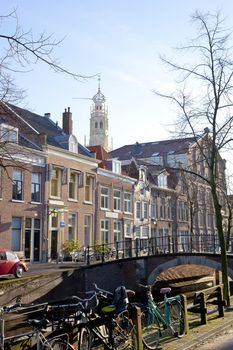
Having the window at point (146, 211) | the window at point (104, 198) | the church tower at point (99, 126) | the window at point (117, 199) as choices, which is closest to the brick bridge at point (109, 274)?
the window at point (104, 198)

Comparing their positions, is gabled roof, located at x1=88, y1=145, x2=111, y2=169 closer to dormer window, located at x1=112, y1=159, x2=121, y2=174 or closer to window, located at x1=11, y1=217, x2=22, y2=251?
dormer window, located at x1=112, y1=159, x2=121, y2=174

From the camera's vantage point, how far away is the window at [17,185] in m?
26.8

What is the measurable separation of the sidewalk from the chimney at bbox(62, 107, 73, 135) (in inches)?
949

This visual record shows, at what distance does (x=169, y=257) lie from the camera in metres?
23.3

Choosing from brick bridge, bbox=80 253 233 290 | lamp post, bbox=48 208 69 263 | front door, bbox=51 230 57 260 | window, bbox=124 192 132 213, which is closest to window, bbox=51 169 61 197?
lamp post, bbox=48 208 69 263

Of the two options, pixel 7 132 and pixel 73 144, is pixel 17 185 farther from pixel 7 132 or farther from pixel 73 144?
pixel 7 132

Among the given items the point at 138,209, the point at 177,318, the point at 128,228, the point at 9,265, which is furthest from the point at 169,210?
the point at 177,318

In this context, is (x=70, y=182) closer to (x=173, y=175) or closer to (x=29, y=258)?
(x=29, y=258)

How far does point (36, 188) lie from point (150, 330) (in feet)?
66.1

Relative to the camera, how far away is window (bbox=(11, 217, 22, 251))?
26.4 meters

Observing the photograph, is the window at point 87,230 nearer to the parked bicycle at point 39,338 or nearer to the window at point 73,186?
the window at point 73,186

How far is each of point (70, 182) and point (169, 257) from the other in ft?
35.2

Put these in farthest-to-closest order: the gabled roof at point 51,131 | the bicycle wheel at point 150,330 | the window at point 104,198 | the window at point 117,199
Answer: the window at point 117,199, the window at point 104,198, the gabled roof at point 51,131, the bicycle wheel at point 150,330

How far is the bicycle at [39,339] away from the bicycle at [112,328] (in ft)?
2.00
